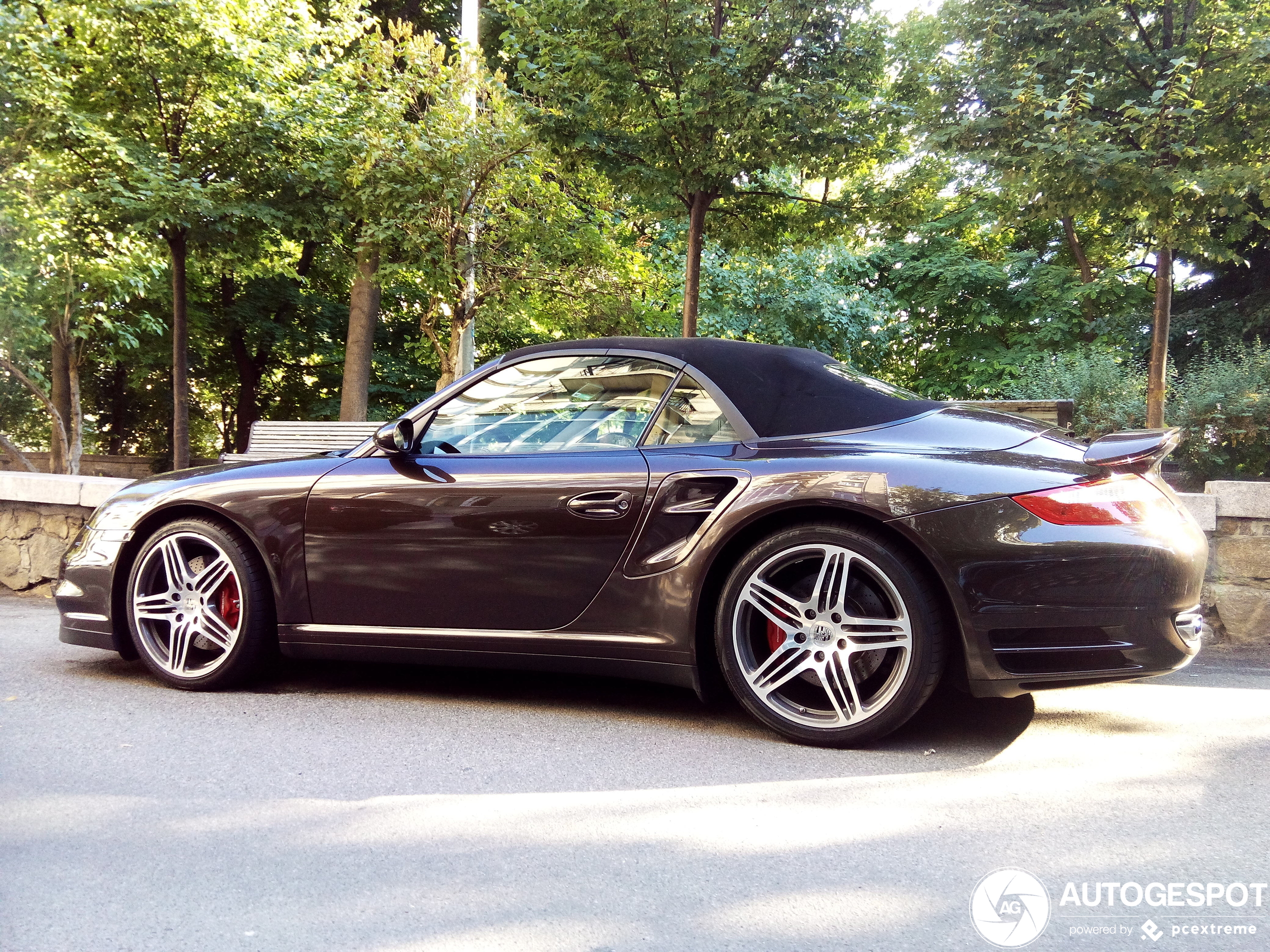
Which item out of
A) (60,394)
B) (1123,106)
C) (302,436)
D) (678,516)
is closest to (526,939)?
(678,516)

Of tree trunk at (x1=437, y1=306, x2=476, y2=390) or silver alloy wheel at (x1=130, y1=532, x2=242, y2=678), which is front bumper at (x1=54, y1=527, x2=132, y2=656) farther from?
tree trunk at (x1=437, y1=306, x2=476, y2=390)

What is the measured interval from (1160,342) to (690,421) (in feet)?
19.9

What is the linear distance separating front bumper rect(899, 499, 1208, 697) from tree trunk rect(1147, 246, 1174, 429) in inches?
168

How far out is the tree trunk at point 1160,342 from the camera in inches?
291

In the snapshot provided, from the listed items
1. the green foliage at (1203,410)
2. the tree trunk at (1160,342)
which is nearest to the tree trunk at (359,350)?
the green foliage at (1203,410)

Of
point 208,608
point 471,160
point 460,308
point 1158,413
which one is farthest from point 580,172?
point 208,608

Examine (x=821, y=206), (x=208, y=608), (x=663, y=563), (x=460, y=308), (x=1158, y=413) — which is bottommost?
(x=208, y=608)

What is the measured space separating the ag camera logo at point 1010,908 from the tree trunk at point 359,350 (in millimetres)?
12094

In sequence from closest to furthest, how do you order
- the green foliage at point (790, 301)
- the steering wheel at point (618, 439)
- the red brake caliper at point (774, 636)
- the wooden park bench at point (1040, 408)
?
the red brake caliper at point (774, 636)
the steering wheel at point (618, 439)
the wooden park bench at point (1040, 408)
the green foliage at point (790, 301)

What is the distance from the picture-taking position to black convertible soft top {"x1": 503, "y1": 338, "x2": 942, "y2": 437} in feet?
11.4

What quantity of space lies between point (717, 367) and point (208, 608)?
2278 mm

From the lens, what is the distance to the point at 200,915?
82.5 inches

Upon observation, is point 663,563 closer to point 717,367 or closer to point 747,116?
point 717,367

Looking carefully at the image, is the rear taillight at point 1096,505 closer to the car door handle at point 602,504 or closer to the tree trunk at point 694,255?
the car door handle at point 602,504
